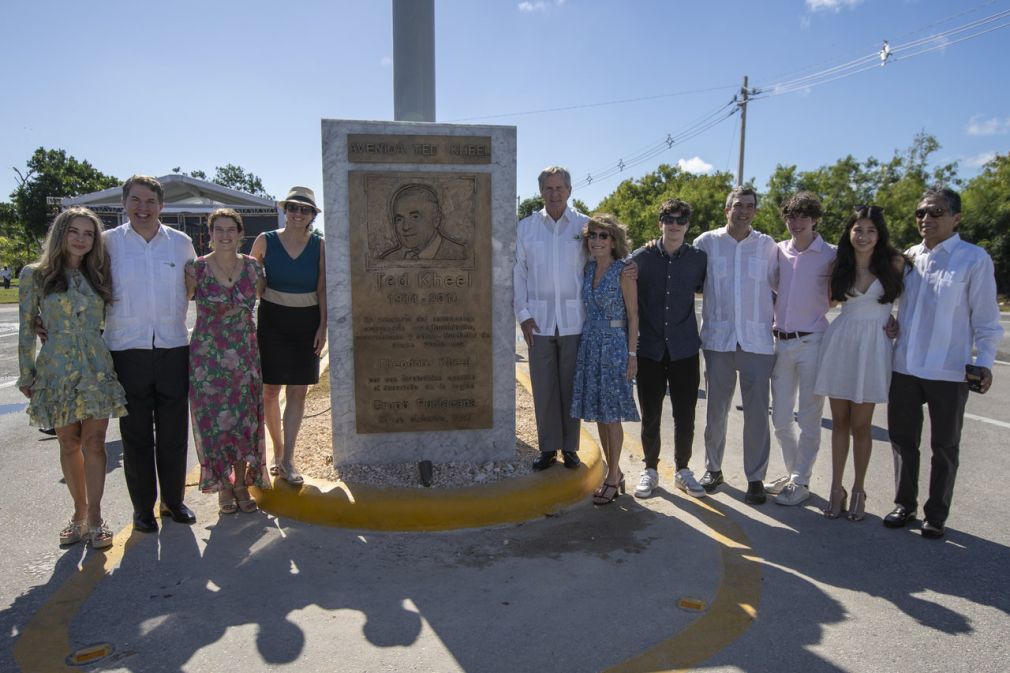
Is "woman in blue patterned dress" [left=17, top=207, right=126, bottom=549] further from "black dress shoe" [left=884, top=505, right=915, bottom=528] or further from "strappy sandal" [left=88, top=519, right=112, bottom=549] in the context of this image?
"black dress shoe" [left=884, top=505, right=915, bottom=528]

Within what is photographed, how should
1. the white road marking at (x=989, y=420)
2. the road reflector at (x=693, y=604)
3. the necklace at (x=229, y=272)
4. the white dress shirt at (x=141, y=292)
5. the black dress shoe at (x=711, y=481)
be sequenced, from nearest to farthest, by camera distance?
the road reflector at (x=693, y=604) → the white dress shirt at (x=141, y=292) → the necklace at (x=229, y=272) → the black dress shoe at (x=711, y=481) → the white road marking at (x=989, y=420)

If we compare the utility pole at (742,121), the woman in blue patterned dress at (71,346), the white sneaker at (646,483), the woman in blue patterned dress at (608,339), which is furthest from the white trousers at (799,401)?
the utility pole at (742,121)

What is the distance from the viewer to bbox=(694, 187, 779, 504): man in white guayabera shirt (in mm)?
4590

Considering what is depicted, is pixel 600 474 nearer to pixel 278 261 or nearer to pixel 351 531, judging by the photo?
pixel 351 531

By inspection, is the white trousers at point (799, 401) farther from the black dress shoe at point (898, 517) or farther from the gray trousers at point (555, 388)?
the gray trousers at point (555, 388)

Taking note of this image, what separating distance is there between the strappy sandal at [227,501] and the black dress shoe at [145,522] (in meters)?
0.39

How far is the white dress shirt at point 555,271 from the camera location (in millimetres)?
4609

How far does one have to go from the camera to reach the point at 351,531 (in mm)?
4023

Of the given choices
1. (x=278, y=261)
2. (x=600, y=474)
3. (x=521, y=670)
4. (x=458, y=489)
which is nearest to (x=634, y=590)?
(x=521, y=670)

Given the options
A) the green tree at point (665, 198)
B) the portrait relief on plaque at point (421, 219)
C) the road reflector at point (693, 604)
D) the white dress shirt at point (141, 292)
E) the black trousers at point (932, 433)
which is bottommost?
the road reflector at point (693, 604)

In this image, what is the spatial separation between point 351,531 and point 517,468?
50.6 inches

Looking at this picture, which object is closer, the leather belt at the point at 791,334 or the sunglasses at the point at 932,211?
the sunglasses at the point at 932,211

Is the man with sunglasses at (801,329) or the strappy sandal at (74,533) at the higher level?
the man with sunglasses at (801,329)

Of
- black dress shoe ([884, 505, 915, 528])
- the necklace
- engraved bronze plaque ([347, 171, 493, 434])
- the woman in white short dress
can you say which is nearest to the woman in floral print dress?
the necklace
